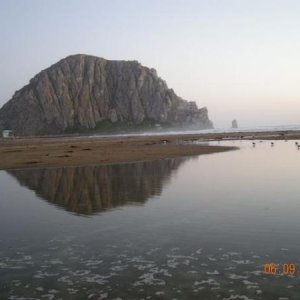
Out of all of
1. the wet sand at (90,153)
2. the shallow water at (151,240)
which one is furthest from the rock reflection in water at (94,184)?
the wet sand at (90,153)

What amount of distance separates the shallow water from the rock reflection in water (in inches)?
5.0

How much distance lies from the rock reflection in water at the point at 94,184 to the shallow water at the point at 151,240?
0.41 feet

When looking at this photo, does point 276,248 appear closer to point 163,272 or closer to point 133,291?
point 163,272

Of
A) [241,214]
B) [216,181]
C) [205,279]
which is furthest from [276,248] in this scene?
[216,181]

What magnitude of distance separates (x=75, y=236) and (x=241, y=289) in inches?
330

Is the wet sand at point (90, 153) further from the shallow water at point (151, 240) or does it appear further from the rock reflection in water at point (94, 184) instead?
the shallow water at point (151, 240)

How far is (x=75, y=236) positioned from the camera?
56.9ft
